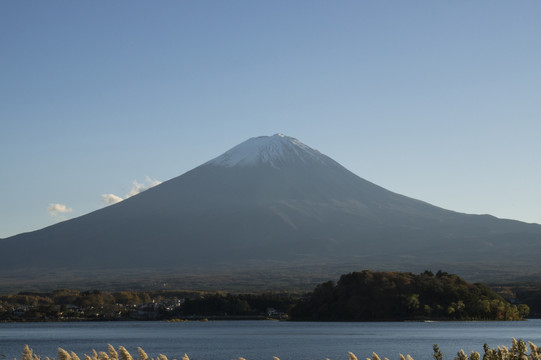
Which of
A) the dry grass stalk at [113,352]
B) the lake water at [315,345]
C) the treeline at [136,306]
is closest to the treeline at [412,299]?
the lake water at [315,345]

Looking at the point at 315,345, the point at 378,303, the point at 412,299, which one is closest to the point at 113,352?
the point at 315,345

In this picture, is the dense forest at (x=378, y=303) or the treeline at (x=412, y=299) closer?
the treeline at (x=412, y=299)

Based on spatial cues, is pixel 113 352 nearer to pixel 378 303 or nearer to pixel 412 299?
pixel 412 299

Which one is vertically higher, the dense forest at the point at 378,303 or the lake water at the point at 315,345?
the dense forest at the point at 378,303

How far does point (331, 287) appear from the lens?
109625 mm

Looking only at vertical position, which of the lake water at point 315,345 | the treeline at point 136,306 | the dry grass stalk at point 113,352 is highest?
the treeline at point 136,306

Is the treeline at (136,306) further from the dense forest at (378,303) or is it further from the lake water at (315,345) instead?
the lake water at (315,345)

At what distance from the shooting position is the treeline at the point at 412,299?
339 ft

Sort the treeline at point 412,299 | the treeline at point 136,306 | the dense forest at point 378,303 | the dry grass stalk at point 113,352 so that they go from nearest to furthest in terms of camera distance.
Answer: the dry grass stalk at point 113,352, the treeline at point 412,299, the dense forest at point 378,303, the treeline at point 136,306

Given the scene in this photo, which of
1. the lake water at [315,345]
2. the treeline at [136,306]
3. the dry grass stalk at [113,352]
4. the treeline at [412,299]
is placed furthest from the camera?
the treeline at [136,306]

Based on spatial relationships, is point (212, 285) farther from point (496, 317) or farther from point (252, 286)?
point (496, 317)

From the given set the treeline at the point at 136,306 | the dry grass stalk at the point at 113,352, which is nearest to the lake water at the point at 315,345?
the dry grass stalk at the point at 113,352

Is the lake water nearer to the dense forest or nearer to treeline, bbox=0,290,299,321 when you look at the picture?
the dense forest

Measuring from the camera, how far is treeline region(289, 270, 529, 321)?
103 m
